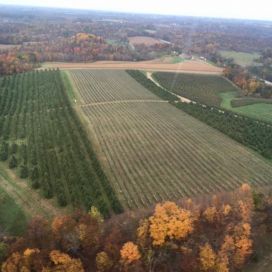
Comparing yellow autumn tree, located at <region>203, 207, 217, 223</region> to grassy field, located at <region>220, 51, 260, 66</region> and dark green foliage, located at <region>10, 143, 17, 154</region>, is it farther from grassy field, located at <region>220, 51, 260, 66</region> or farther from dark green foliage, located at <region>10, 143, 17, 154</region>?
grassy field, located at <region>220, 51, 260, 66</region>

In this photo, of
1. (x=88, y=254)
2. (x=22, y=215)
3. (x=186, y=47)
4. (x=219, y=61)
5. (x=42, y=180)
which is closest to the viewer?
(x=88, y=254)

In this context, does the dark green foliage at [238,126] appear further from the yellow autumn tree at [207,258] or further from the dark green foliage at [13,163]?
the dark green foliage at [13,163]

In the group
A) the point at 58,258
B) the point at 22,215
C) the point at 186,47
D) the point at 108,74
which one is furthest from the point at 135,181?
the point at 186,47

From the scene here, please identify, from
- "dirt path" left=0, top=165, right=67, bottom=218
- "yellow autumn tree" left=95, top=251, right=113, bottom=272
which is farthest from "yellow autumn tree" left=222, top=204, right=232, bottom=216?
"dirt path" left=0, top=165, right=67, bottom=218

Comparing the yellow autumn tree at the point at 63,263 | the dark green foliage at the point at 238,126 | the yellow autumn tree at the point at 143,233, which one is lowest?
the dark green foliage at the point at 238,126

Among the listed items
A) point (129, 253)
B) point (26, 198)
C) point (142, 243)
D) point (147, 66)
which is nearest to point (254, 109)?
point (147, 66)

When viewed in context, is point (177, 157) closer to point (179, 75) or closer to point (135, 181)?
point (135, 181)

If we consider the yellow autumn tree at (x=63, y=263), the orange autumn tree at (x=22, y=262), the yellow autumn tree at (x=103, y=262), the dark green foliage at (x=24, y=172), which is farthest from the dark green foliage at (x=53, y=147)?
the orange autumn tree at (x=22, y=262)
